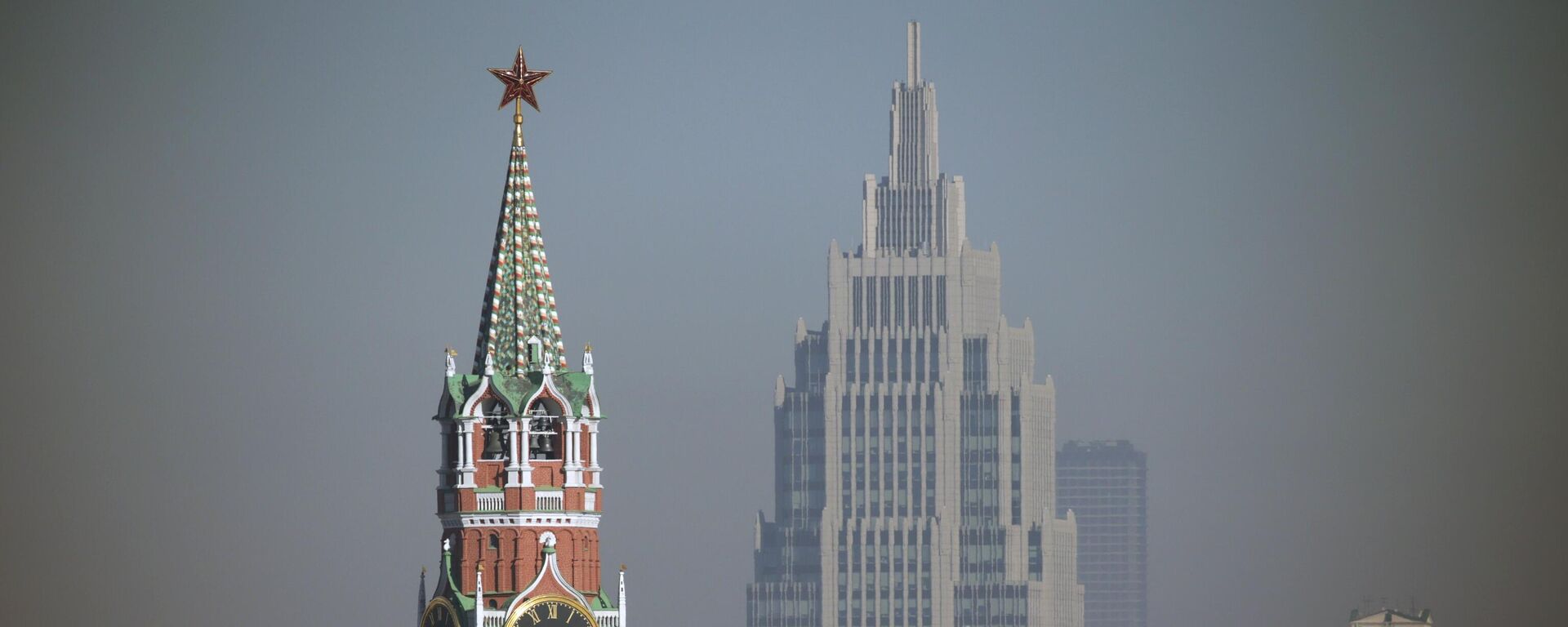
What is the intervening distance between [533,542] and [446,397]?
18.1 feet

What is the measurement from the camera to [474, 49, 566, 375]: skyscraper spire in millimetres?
126688

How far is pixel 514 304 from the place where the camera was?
12706 cm

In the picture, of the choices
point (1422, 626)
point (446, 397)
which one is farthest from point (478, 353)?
point (1422, 626)

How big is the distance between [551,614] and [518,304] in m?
10.0

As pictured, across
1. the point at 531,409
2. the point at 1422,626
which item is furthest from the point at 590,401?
the point at 1422,626

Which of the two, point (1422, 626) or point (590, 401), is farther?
point (1422, 626)

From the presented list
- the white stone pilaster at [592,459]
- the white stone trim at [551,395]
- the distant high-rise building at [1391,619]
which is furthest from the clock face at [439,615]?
the distant high-rise building at [1391,619]

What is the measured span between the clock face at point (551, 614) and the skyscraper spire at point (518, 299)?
7407 millimetres

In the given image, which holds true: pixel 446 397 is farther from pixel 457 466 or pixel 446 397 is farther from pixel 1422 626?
pixel 1422 626

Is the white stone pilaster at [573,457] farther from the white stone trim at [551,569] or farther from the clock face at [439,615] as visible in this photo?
the clock face at [439,615]

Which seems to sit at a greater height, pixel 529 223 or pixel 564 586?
pixel 529 223

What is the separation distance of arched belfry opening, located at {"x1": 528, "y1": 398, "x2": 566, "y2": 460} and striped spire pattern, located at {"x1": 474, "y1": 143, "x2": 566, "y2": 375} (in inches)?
53.9

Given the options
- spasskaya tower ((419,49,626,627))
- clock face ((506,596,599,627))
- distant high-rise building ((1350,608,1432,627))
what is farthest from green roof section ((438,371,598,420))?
distant high-rise building ((1350,608,1432,627))

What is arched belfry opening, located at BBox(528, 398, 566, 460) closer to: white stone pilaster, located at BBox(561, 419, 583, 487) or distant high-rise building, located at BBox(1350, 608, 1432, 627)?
white stone pilaster, located at BBox(561, 419, 583, 487)
